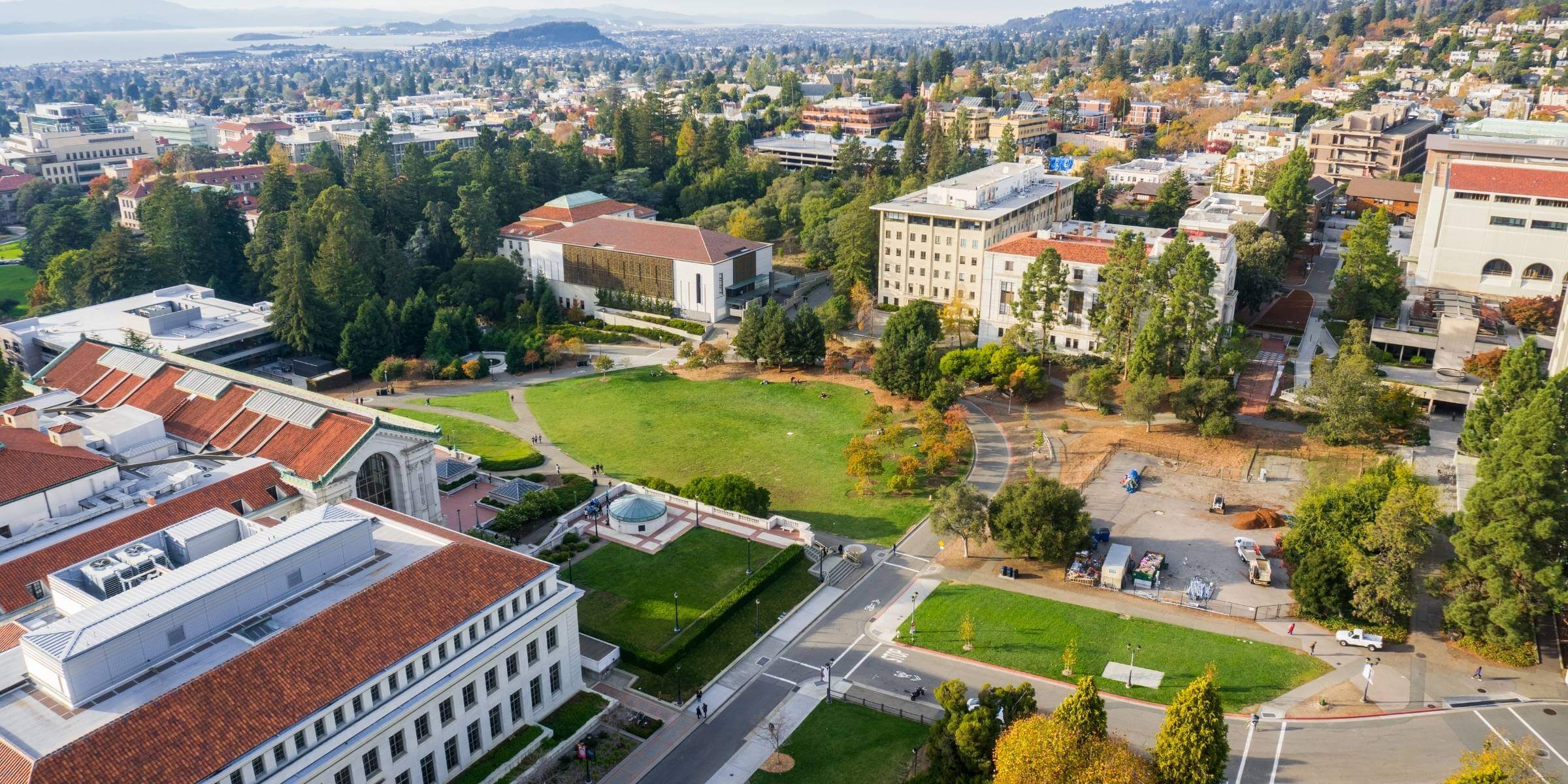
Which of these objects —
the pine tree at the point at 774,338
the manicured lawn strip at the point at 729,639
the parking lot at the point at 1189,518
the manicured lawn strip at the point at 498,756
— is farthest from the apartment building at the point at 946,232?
Answer: the manicured lawn strip at the point at 498,756

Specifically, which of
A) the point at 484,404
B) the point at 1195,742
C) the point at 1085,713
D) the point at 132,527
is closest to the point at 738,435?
the point at 484,404

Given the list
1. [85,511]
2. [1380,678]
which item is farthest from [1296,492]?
[85,511]

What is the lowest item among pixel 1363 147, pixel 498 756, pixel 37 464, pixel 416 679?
pixel 498 756

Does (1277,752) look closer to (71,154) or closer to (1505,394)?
(1505,394)

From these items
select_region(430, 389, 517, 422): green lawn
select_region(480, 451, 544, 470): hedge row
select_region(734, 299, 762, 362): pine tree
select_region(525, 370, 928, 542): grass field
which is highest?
select_region(734, 299, 762, 362): pine tree

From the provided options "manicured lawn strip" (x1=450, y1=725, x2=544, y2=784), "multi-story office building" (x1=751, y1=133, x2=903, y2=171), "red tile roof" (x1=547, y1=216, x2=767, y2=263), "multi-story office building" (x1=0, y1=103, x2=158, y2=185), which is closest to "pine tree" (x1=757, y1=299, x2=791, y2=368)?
"red tile roof" (x1=547, y1=216, x2=767, y2=263)

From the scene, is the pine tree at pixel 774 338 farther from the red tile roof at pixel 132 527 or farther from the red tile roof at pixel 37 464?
the red tile roof at pixel 37 464

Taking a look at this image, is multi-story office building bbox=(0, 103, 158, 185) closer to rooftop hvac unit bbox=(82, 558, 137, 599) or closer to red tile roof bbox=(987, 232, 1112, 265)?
red tile roof bbox=(987, 232, 1112, 265)
